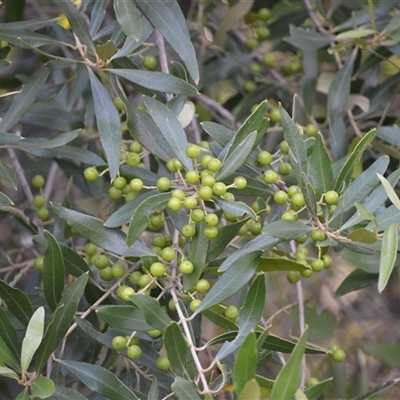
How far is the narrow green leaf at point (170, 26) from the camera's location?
1137 millimetres

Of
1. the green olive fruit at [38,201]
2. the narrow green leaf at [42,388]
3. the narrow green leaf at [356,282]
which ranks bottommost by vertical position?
the narrow green leaf at [356,282]

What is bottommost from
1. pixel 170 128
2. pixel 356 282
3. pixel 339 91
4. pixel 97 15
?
pixel 356 282

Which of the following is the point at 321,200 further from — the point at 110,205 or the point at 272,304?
the point at 272,304

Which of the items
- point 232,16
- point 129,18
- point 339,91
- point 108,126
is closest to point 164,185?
point 108,126

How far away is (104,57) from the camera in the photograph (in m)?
1.12

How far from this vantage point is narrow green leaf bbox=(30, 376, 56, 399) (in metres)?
0.91

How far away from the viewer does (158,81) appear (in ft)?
3.67

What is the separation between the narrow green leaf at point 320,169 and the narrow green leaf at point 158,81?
213 millimetres

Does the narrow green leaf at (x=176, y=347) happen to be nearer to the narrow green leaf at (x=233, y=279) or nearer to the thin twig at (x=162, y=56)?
the narrow green leaf at (x=233, y=279)

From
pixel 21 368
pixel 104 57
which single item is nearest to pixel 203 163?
pixel 104 57

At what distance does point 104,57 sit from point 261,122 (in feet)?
0.94

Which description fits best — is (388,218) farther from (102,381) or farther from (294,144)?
(102,381)

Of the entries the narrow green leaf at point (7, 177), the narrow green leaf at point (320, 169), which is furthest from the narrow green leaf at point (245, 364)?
the narrow green leaf at point (7, 177)

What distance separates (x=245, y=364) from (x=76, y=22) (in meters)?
0.60
